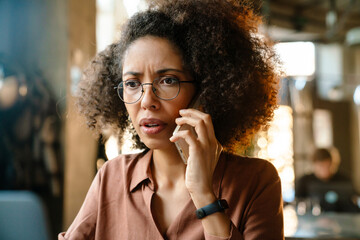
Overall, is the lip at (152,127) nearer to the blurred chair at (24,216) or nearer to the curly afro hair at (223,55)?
the curly afro hair at (223,55)

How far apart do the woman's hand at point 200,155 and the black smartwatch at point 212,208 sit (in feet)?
0.06

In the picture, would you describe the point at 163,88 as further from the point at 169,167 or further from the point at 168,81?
the point at 169,167

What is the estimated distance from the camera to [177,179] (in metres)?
1.30

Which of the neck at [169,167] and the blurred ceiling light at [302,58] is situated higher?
Answer: the blurred ceiling light at [302,58]

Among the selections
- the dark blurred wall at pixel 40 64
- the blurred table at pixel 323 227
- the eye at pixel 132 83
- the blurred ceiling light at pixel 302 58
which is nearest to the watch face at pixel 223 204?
the eye at pixel 132 83

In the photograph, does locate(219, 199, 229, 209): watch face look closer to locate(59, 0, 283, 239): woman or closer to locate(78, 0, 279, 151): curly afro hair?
locate(59, 0, 283, 239): woman

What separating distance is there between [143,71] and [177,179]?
1.27 ft

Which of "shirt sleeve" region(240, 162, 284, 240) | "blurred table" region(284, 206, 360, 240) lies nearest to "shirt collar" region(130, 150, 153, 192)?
"shirt sleeve" region(240, 162, 284, 240)

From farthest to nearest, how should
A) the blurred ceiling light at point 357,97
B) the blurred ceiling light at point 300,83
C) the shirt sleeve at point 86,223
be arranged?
the blurred ceiling light at point 357,97 < the blurred ceiling light at point 300,83 < the shirt sleeve at point 86,223

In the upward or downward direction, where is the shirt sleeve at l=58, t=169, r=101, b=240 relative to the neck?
downward

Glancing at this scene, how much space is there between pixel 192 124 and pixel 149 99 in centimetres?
16

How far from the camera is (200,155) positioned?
111 cm

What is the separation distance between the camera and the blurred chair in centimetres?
139

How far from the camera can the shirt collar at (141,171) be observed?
131 cm
